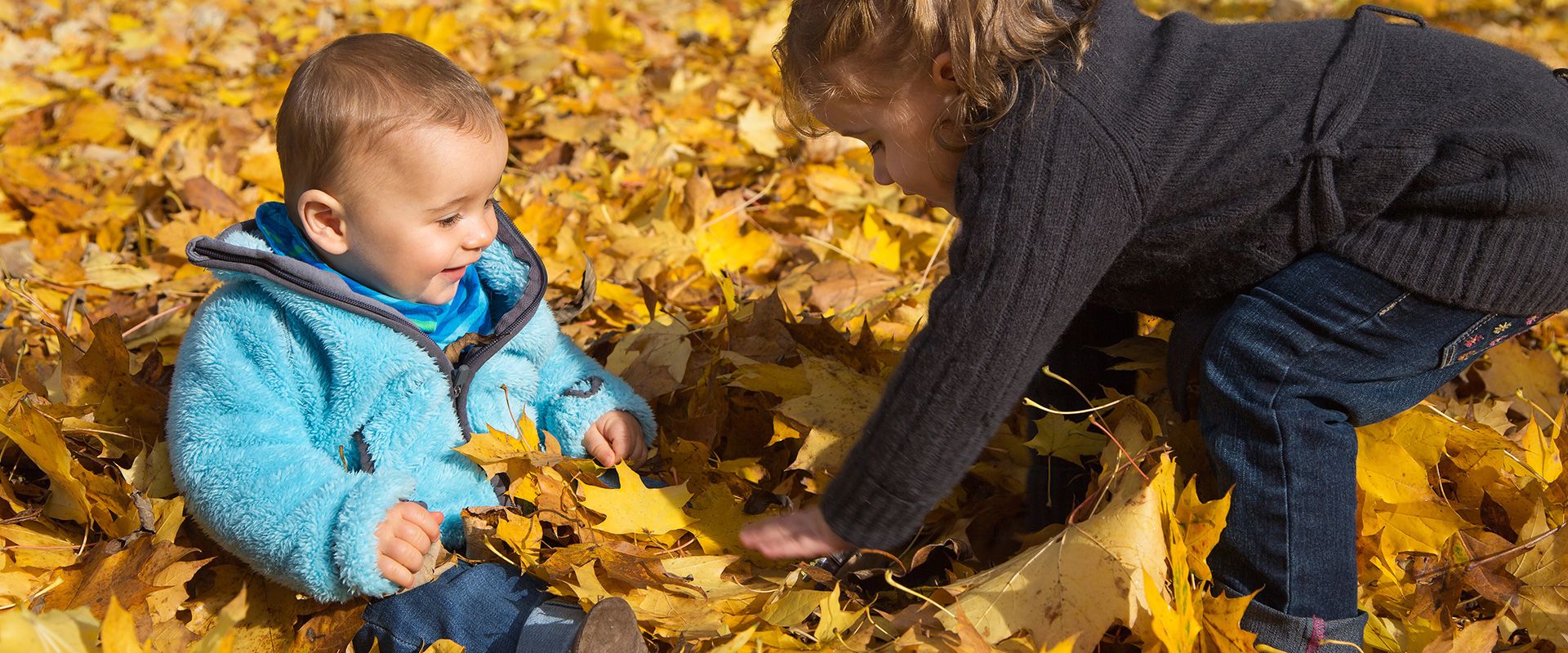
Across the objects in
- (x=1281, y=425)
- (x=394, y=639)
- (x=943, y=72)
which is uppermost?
(x=943, y=72)

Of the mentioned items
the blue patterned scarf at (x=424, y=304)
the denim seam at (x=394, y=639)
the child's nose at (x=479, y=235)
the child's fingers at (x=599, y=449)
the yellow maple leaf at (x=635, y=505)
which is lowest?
the denim seam at (x=394, y=639)

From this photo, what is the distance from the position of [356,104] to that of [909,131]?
796 mm

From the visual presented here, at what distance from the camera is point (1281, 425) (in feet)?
5.08

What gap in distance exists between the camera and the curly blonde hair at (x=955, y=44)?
1.55 metres

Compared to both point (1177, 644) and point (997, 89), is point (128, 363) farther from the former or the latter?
point (1177, 644)

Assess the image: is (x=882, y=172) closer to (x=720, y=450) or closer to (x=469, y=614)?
(x=720, y=450)

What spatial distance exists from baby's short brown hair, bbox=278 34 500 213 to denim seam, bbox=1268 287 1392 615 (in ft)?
3.92

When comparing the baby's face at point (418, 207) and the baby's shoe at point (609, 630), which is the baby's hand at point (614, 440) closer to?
the baby's face at point (418, 207)

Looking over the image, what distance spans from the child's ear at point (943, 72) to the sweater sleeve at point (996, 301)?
12 cm

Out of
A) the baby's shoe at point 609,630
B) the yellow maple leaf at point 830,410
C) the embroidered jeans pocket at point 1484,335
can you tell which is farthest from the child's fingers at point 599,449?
the embroidered jeans pocket at point 1484,335

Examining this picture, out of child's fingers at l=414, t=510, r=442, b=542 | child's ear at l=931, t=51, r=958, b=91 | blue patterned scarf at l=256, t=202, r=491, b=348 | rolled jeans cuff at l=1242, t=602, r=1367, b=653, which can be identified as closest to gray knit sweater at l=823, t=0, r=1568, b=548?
child's ear at l=931, t=51, r=958, b=91

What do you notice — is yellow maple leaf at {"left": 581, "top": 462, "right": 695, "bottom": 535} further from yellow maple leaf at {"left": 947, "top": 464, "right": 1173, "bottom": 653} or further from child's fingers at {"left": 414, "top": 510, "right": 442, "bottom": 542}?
yellow maple leaf at {"left": 947, "top": 464, "right": 1173, "bottom": 653}

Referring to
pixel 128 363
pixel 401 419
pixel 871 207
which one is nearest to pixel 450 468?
pixel 401 419

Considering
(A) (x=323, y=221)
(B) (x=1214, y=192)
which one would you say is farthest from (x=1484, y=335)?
(A) (x=323, y=221)
